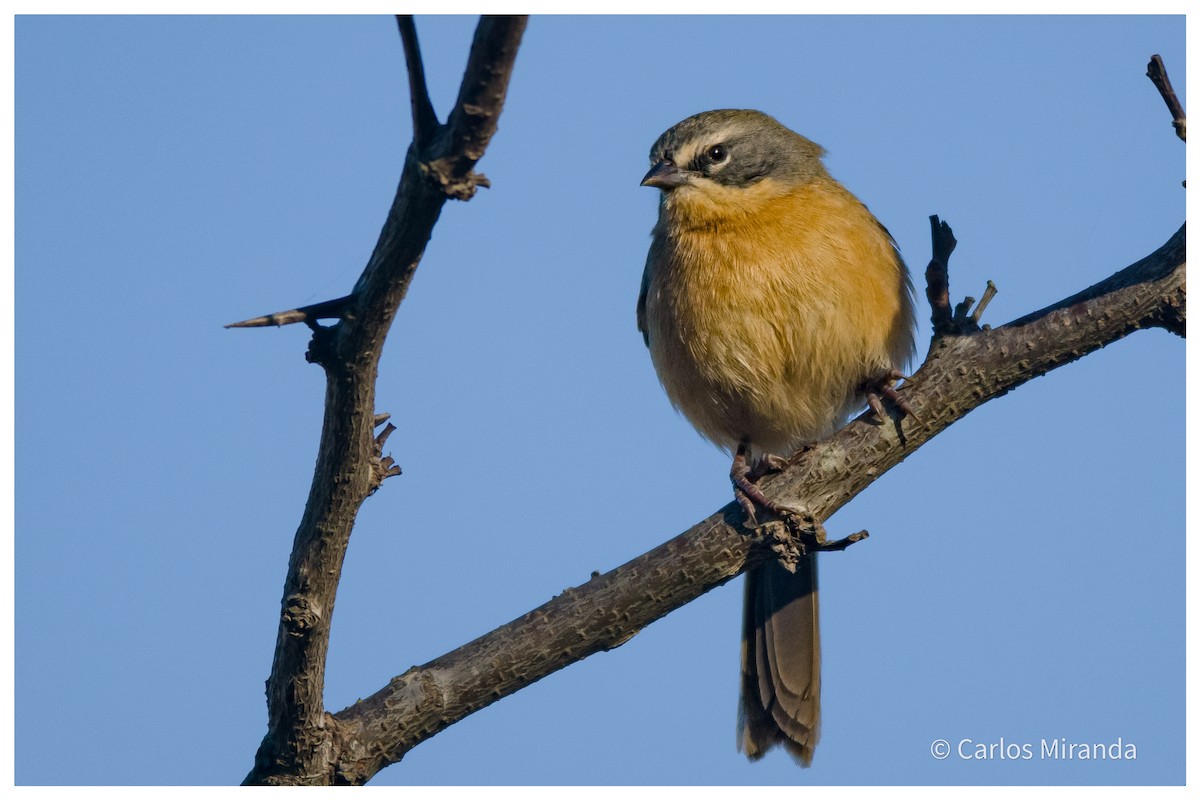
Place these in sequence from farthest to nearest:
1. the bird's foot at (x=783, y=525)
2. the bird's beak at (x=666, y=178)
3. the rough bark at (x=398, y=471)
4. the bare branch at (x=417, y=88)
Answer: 1. the bird's beak at (x=666, y=178)
2. the bird's foot at (x=783, y=525)
3. the rough bark at (x=398, y=471)
4. the bare branch at (x=417, y=88)

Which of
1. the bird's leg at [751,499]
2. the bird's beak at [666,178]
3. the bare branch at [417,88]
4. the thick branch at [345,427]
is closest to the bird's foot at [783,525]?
the bird's leg at [751,499]

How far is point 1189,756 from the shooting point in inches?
195

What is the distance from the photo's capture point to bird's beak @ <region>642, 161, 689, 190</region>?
6469 millimetres

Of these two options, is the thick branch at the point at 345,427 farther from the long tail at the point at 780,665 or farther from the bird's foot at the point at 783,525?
the long tail at the point at 780,665

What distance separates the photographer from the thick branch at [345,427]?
9.89 feet

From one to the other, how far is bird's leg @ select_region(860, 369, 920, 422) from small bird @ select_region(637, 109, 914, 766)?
0.02 meters

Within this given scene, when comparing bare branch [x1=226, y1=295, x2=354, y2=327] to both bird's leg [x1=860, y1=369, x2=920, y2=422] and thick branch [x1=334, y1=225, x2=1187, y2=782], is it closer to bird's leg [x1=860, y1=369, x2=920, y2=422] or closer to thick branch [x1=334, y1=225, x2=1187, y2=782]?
thick branch [x1=334, y1=225, x2=1187, y2=782]

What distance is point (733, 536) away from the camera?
189 inches

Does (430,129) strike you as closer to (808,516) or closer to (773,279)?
(808,516)

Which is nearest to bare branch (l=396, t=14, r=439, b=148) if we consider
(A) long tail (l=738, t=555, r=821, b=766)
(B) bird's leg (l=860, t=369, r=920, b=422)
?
(B) bird's leg (l=860, t=369, r=920, b=422)

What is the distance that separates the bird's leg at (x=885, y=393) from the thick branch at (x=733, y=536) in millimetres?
37

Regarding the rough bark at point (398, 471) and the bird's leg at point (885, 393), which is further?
the bird's leg at point (885, 393)

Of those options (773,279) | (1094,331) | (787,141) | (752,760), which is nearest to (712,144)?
(787,141)

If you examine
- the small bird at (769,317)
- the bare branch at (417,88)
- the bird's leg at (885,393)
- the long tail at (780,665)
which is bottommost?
the long tail at (780,665)
